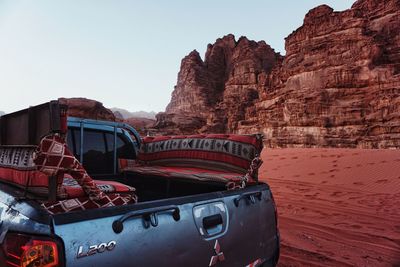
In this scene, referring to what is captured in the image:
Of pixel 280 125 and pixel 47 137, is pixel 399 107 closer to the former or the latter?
pixel 280 125

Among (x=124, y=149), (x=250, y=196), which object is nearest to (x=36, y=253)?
(x=250, y=196)

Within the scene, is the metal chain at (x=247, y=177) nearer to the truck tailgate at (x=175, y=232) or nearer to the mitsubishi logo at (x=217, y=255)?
the truck tailgate at (x=175, y=232)

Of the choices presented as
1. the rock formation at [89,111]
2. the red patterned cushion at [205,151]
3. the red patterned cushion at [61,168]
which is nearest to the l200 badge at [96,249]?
the red patterned cushion at [61,168]

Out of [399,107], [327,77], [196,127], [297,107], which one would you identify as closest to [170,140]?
[399,107]

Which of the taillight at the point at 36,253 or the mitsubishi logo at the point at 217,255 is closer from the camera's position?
the taillight at the point at 36,253

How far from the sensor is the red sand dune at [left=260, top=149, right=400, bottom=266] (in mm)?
4469

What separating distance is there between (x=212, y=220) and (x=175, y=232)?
14.1 inches

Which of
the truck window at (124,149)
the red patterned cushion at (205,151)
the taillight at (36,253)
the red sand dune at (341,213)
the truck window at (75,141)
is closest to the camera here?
the taillight at (36,253)

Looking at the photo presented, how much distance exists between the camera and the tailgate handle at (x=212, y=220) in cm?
200

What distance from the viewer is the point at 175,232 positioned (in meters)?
1.79

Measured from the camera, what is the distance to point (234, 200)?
7.50ft

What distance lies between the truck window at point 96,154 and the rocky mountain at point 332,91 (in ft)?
114

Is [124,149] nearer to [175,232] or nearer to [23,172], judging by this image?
[23,172]

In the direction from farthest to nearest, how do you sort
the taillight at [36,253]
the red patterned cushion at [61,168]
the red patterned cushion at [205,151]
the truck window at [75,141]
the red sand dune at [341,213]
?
the red sand dune at [341,213] → the truck window at [75,141] → the red patterned cushion at [205,151] → the red patterned cushion at [61,168] → the taillight at [36,253]
